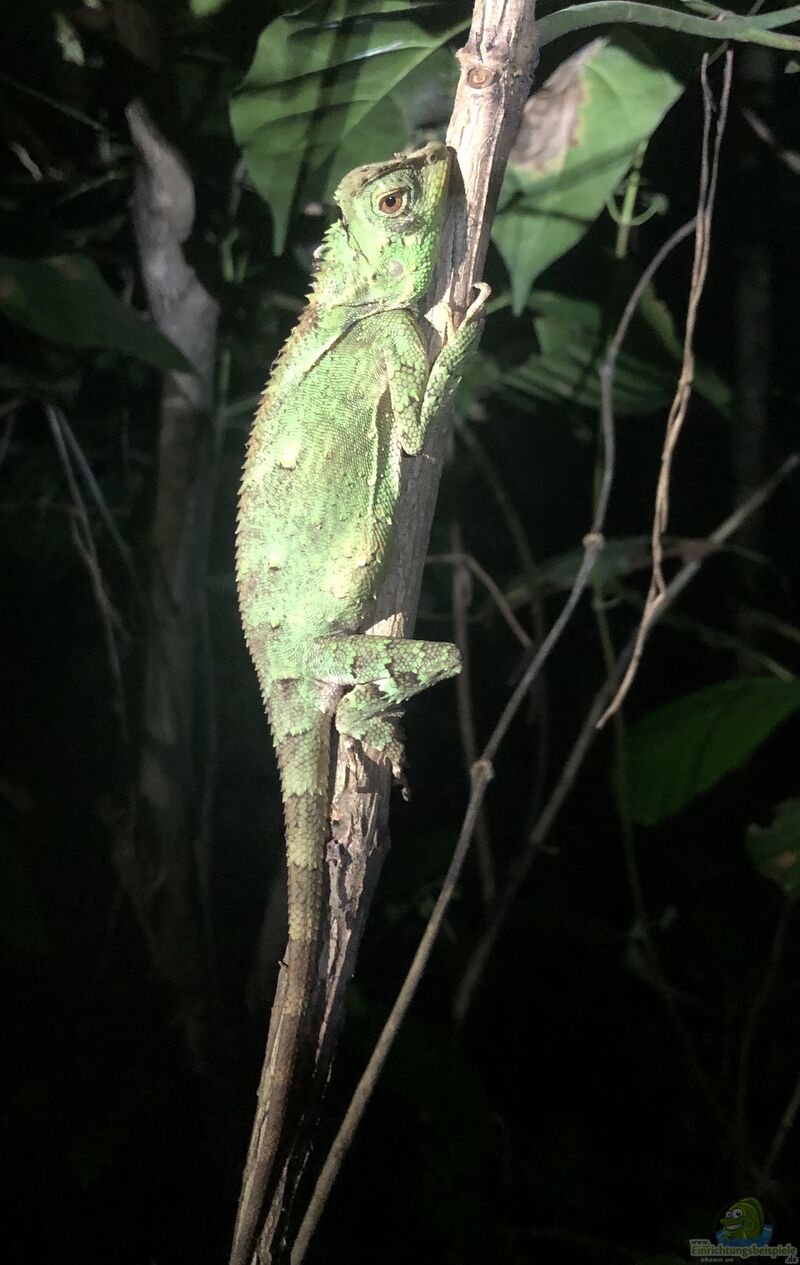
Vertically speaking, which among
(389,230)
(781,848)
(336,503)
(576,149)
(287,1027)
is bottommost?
(287,1027)

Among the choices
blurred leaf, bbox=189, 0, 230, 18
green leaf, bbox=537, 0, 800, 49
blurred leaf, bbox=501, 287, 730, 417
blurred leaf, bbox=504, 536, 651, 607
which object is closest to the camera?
green leaf, bbox=537, 0, 800, 49

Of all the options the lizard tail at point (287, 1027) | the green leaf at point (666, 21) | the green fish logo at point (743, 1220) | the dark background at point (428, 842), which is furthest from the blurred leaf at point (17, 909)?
the green leaf at point (666, 21)

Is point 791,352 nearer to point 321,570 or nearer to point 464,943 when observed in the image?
point 321,570

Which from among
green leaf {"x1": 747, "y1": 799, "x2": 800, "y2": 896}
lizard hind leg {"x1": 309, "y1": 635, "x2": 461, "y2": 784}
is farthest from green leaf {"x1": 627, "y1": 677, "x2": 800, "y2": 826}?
lizard hind leg {"x1": 309, "y1": 635, "x2": 461, "y2": 784}

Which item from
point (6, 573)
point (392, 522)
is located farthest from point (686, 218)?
point (6, 573)

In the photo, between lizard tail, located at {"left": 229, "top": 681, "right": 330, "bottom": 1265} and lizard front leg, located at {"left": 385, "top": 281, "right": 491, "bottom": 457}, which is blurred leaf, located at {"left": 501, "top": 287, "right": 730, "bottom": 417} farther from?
lizard tail, located at {"left": 229, "top": 681, "right": 330, "bottom": 1265}

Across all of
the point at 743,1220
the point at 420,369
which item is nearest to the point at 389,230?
the point at 420,369

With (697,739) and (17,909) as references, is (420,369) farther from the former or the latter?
(17,909)

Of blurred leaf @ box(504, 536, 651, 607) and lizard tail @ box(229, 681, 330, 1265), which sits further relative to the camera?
blurred leaf @ box(504, 536, 651, 607)
